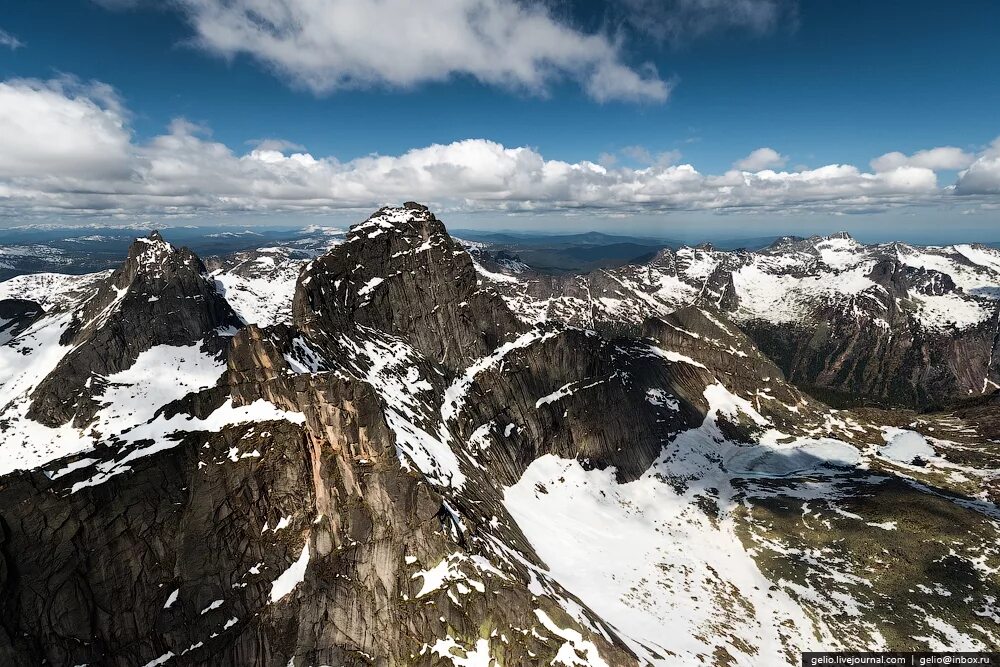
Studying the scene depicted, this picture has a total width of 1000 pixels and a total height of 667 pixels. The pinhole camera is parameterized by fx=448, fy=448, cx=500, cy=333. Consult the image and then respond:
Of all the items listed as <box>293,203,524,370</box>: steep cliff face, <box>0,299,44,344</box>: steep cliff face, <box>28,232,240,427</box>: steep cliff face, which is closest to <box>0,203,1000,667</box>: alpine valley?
<box>293,203,524,370</box>: steep cliff face

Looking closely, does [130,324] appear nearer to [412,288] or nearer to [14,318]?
[412,288]

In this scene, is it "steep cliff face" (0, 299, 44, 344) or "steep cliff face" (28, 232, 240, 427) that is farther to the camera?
"steep cliff face" (0, 299, 44, 344)

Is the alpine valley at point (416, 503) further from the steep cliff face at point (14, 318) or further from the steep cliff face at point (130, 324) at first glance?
the steep cliff face at point (14, 318)

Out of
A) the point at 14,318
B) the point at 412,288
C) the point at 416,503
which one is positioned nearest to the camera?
the point at 416,503

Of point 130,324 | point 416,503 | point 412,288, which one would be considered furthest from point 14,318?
point 416,503

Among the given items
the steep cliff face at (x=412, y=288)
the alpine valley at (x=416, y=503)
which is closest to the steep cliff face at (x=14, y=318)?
the alpine valley at (x=416, y=503)

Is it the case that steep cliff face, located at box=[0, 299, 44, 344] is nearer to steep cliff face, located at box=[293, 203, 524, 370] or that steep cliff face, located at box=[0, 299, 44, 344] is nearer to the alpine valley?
the alpine valley
